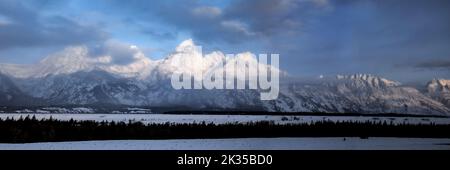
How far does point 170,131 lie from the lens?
56.9 meters

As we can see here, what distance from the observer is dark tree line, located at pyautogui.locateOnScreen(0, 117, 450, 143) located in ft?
170

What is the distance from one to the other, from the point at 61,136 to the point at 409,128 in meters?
→ 41.3

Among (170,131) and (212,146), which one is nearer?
(212,146)

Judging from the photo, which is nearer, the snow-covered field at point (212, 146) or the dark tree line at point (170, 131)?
the snow-covered field at point (212, 146)

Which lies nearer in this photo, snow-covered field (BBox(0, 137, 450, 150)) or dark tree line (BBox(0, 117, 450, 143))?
snow-covered field (BBox(0, 137, 450, 150))

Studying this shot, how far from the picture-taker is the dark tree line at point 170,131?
51938 mm

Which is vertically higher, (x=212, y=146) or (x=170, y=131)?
(x=170, y=131)
